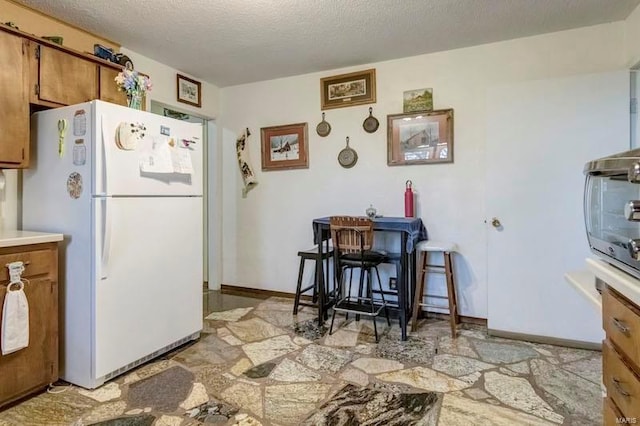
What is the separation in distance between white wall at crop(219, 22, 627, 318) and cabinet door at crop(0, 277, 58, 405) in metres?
2.24

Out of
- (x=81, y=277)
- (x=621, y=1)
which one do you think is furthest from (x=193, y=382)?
(x=621, y=1)

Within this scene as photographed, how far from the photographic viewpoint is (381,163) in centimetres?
355

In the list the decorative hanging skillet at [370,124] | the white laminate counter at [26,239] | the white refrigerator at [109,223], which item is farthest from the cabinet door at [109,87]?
the decorative hanging skillet at [370,124]

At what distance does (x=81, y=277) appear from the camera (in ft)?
7.00

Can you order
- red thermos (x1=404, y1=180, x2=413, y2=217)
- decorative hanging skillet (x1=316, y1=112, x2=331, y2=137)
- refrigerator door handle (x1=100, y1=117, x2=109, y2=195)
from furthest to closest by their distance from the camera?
decorative hanging skillet (x1=316, y1=112, x2=331, y2=137) → red thermos (x1=404, y1=180, x2=413, y2=217) → refrigerator door handle (x1=100, y1=117, x2=109, y2=195)

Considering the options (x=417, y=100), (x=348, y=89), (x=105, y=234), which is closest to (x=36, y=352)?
(x=105, y=234)

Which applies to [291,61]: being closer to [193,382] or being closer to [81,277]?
[81,277]

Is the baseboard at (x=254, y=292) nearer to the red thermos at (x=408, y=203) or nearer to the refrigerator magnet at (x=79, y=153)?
the red thermos at (x=408, y=203)

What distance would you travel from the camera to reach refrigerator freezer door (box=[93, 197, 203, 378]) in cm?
212

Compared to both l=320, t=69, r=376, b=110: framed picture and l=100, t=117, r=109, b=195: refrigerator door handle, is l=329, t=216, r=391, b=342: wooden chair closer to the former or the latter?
l=320, t=69, r=376, b=110: framed picture

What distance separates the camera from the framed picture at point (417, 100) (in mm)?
3352

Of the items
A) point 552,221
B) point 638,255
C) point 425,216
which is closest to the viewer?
point 638,255

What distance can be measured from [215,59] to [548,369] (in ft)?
11.9

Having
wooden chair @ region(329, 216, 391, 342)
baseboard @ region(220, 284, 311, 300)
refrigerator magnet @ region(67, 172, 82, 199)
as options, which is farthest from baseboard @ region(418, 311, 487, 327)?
refrigerator magnet @ region(67, 172, 82, 199)
